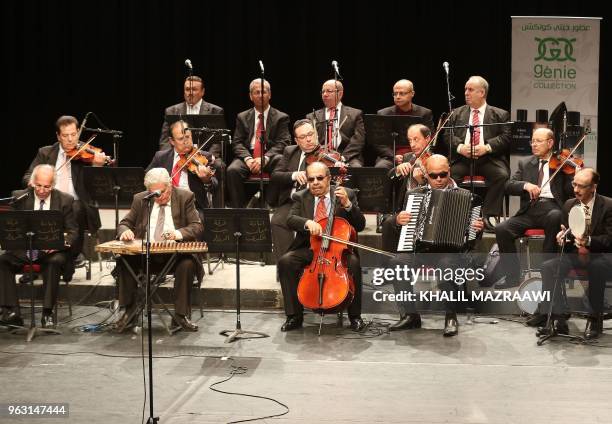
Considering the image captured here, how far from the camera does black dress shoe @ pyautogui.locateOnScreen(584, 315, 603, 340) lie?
6.56 metres

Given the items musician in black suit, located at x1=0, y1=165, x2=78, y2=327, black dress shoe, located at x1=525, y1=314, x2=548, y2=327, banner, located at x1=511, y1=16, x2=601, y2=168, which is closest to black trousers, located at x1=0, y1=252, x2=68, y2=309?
musician in black suit, located at x1=0, y1=165, x2=78, y2=327

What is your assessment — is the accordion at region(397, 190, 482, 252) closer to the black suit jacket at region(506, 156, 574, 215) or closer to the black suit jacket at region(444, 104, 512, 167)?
the black suit jacket at region(506, 156, 574, 215)

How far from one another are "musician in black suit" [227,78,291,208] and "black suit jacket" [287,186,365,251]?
1.37 m

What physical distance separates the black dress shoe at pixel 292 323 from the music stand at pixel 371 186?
3.48ft

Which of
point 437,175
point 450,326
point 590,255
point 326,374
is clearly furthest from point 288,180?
point 590,255

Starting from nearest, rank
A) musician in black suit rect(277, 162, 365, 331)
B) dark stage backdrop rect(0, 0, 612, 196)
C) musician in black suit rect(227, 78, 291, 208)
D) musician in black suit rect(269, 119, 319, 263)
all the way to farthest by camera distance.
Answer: musician in black suit rect(277, 162, 365, 331) → musician in black suit rect(269, 119, 319, 263) → musician in black suit rect(227, 78, 291, 208) → dark stage backdrop rect(0, 0, 612, 196)

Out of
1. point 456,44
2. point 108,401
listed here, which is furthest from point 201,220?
point 456,44

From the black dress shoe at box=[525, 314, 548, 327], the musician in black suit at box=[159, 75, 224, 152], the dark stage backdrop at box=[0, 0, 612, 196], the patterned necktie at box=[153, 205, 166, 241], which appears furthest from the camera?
the dark stage backdrop at box=[0, 0, 612, 196]

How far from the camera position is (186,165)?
782 centimetres

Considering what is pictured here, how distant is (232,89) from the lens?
1012 centimetres

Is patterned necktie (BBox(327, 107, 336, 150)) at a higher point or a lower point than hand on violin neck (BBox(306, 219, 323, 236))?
higher

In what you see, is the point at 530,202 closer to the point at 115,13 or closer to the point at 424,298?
the point at 424,298

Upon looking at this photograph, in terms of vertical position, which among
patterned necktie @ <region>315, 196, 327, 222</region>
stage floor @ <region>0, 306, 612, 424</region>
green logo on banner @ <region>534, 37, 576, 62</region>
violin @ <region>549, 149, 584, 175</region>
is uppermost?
green logo on banner @ <region>534, 37, 576, 62</region>

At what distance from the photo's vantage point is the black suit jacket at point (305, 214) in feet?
22.4
